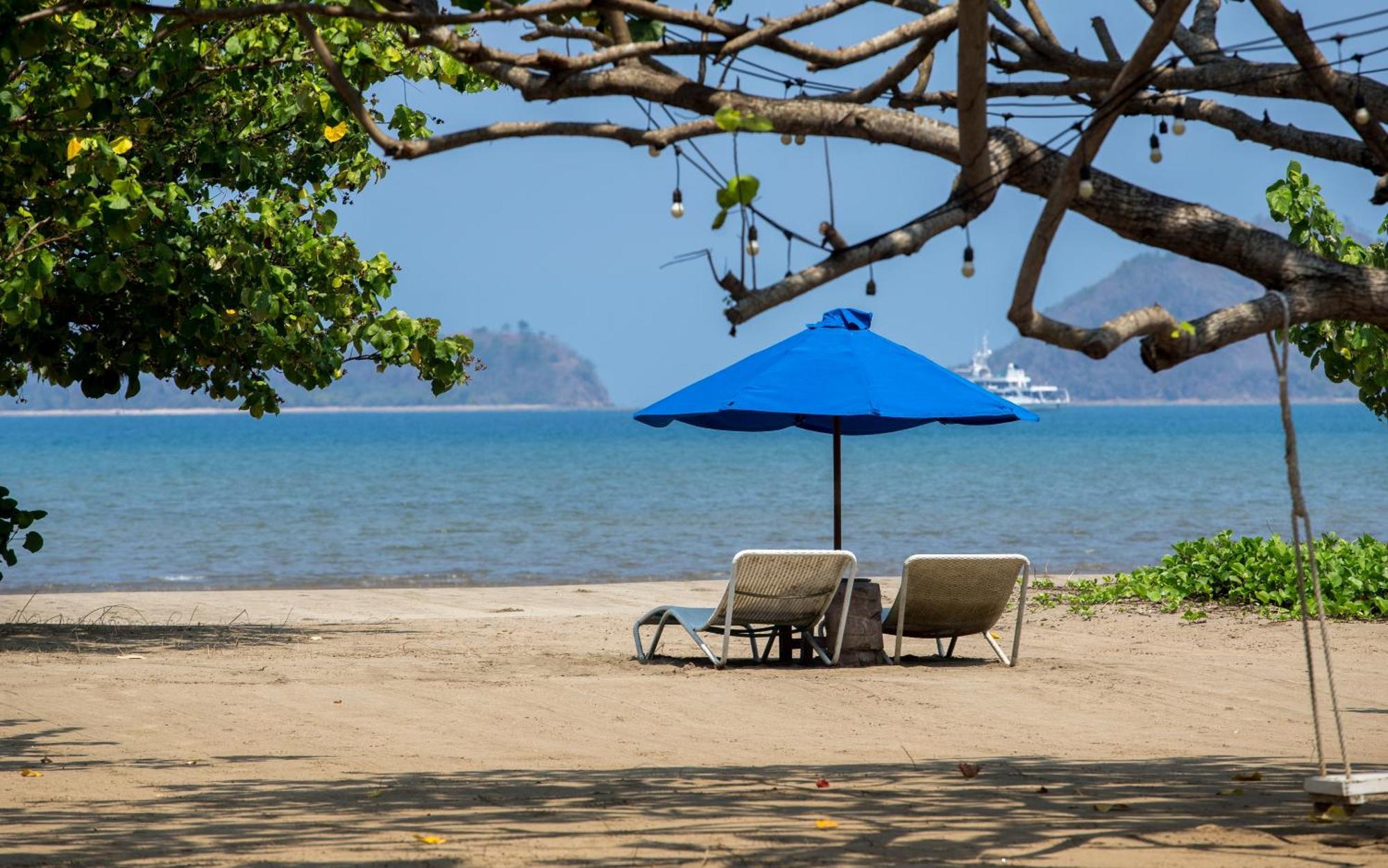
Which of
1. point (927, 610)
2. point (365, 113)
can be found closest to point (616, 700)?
point (927, 610)

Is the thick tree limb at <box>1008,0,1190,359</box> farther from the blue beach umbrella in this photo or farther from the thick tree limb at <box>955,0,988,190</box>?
the blue beach umbrella

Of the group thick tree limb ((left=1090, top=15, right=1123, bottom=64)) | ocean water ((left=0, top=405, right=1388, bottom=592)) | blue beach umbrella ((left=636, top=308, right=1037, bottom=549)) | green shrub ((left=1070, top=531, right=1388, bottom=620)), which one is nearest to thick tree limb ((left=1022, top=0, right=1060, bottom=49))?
thick tree limb ((left=1090, top=15, right=1123, bottom=64))

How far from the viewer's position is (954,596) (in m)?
9.05

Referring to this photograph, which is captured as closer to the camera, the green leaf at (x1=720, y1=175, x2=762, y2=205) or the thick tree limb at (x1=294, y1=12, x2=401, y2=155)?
the green leaf at (x1=720, y1=175, x2=762, y2=205)

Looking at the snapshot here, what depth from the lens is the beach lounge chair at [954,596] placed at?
29.3 feet

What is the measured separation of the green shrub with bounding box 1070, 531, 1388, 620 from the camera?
11008mm

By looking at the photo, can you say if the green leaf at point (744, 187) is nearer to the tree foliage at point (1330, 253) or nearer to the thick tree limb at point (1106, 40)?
the thick tree limb at point (1106, 40)

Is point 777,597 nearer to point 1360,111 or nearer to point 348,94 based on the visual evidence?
point 1360,111

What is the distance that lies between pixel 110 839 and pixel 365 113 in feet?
7.50

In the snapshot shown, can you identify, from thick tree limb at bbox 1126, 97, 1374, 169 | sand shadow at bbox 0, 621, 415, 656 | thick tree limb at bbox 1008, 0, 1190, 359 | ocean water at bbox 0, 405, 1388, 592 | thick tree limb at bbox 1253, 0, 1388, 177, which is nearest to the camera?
thick tree limb at bbox 1008, 0, 1190, 359

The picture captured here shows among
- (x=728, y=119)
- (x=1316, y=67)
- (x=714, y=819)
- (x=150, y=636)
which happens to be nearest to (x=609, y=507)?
(x=150, y=636)

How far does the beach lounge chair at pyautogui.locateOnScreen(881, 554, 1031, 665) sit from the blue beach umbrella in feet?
2.68

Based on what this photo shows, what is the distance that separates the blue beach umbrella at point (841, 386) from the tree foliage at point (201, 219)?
1904 millimetres

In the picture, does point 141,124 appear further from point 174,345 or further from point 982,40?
point 982,40
